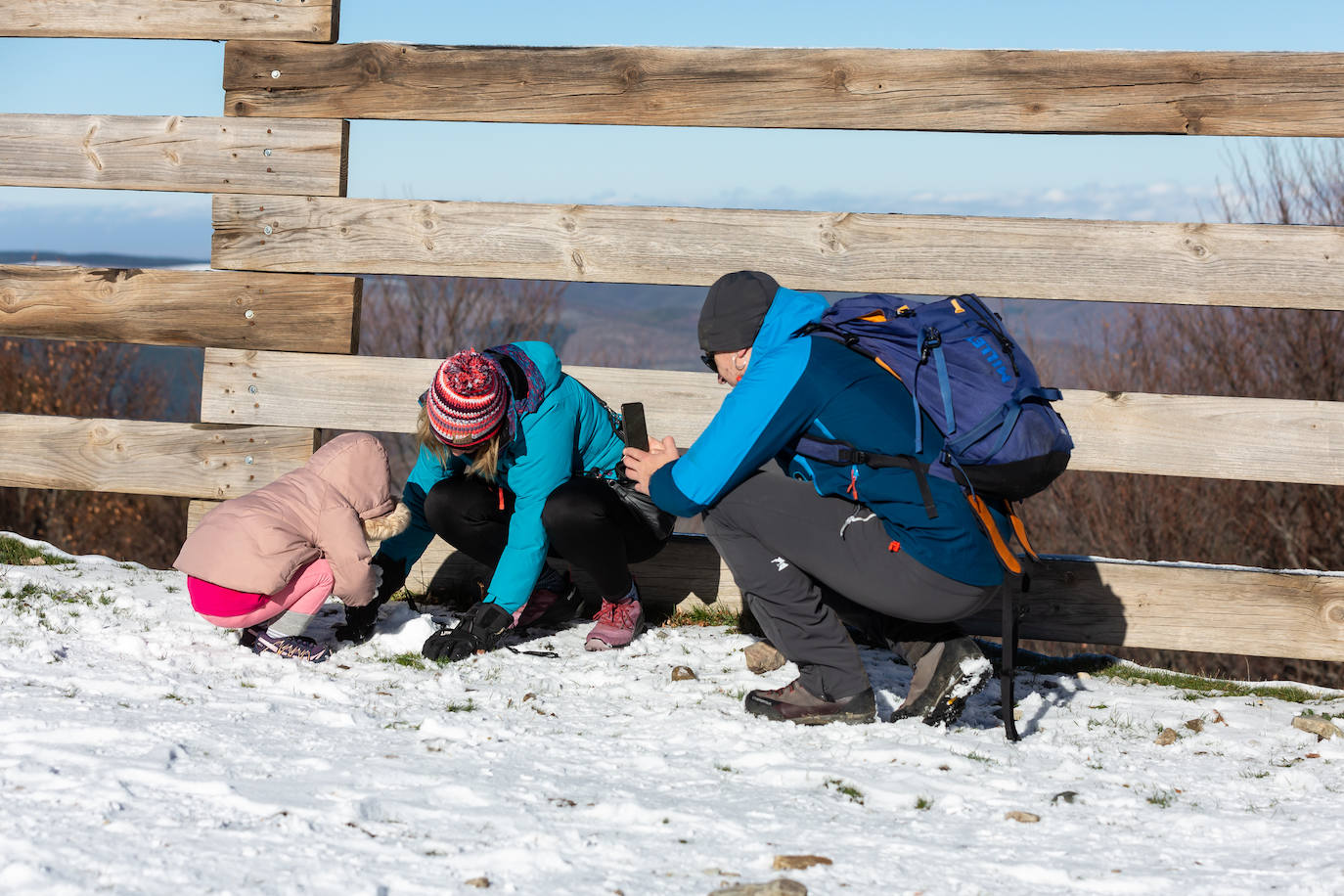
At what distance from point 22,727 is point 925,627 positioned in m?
2.39

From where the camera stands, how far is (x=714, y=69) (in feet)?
14.1

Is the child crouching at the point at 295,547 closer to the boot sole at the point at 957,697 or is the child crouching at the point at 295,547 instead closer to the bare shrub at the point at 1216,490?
the boot sole at the point at 957,697

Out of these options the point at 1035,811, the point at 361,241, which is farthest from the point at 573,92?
the point at 1035,811

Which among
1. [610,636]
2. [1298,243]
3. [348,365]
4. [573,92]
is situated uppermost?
[573,92]

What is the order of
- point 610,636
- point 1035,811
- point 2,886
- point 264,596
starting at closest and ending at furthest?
1. point 2,886
2. point 1035,811
3. point 264,596
4. point 610,636

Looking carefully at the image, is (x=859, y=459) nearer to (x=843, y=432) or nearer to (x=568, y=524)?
(x=843, y=432)

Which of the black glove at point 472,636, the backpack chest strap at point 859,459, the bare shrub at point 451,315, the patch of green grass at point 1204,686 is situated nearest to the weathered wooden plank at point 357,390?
the black glove at point 472,636

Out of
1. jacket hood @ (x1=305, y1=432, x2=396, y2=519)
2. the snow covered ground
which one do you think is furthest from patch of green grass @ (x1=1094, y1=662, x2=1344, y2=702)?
jacket hood @ (x1=305, y1=432, x2=396, y2=519)

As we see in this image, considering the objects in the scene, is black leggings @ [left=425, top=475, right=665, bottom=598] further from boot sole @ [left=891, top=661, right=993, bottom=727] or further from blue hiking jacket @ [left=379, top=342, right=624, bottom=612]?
boot sole @ [left=891, top=661, right=993, bottom=727]

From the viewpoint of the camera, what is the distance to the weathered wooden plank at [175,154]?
454 cm

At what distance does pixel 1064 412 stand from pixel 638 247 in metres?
1.70

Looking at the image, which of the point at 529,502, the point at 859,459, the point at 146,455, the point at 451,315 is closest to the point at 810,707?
the point at 859,459

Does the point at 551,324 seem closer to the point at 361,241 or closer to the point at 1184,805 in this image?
the point at 361,241

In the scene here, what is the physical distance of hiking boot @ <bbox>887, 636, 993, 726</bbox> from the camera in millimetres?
3197
